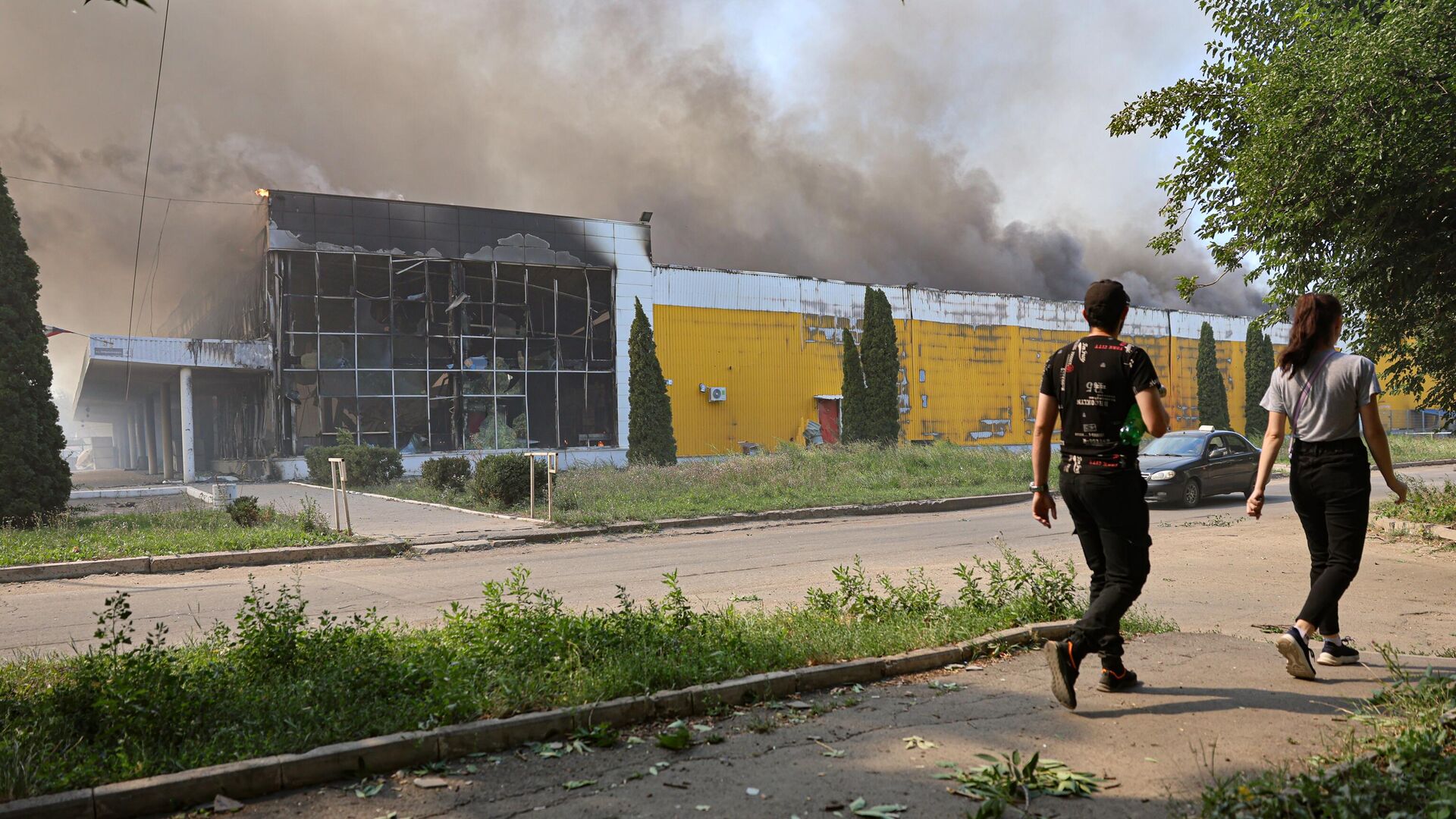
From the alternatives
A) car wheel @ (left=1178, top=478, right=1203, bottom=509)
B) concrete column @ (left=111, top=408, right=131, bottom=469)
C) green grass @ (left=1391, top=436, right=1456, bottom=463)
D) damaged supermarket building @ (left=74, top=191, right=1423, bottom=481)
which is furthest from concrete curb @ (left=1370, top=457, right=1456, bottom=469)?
concrete column @ (left=111, top=408, right=131, bottom=469)

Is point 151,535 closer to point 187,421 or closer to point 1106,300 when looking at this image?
point 1106,300

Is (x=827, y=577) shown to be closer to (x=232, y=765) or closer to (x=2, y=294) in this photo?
(x=232, y=765)

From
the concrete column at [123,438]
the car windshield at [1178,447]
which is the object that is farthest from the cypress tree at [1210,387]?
the concrete column at [123,438]

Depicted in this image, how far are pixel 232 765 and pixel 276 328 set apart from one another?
29.6 m

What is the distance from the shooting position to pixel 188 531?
42.6 ft

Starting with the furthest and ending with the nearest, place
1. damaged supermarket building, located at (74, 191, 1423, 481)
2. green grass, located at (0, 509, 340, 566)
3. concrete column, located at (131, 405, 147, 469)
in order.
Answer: concrete column, located at (131, 405, 147, 469) < damaged supermarket building, located at (74, 191, 1423, 481) < green grass, located at (0, 509, 340, 566)

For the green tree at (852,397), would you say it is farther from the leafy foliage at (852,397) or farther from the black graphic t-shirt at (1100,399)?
the black graphic t-shirt at (1100,399)

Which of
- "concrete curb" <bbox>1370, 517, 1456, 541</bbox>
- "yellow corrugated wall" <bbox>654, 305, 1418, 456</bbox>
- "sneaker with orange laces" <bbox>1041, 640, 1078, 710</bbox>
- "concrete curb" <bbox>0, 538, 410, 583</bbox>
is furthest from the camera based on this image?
"yellow corrugated wall" <bbox>654, 305, 1418, 456</bbox>

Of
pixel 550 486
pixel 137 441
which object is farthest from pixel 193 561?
pixel 137 441

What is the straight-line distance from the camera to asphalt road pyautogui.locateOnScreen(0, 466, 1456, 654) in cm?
723

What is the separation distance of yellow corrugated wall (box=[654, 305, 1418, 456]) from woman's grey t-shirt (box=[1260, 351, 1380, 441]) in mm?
31917

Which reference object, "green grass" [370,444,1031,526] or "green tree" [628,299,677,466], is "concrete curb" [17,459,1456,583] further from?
"green tree" [628,299,677,466]

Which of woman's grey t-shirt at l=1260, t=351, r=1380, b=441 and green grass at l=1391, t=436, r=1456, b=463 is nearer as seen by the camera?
woman's grey t-shirt at l=1260, t=351, r=1380, b=441

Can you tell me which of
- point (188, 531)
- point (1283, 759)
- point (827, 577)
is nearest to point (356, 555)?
point (188, 531)
